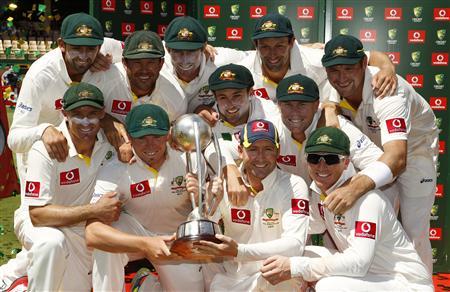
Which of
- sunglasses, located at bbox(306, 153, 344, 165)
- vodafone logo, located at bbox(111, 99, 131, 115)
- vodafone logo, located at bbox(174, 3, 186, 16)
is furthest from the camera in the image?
vodafone logo, located at bbox(174, 3, 186, 16)

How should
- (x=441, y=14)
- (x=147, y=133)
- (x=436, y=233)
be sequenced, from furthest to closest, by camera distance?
(x=436, y=233) → (x=441, y=14) → (x=147, y=133)

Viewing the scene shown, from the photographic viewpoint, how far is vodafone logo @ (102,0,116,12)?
5875mm

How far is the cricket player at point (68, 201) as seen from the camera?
12.3 feet

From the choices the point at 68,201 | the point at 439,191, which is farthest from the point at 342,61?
the point at 439,191

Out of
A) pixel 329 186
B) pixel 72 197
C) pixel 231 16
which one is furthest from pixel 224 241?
pixel 231 16

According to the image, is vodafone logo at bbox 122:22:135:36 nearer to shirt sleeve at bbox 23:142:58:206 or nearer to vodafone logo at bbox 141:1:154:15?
vodafone logo at bbox 141:1:154:15

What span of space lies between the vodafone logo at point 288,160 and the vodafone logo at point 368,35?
2303mm

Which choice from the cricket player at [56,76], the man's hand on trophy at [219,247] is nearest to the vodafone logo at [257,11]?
the cricket player at [56,76]

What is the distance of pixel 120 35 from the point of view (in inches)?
237

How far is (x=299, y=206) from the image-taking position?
12.2ft

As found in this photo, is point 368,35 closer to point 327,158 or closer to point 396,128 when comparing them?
point 396,128

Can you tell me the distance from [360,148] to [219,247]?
4.03 ft

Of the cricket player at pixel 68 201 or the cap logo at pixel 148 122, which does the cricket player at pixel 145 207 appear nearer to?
the cap logo at pixel 148 122

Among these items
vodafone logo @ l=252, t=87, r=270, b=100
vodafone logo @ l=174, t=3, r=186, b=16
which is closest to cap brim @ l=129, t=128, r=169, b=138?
vodafone logo @ l=252, t=87, r=270, b=100
